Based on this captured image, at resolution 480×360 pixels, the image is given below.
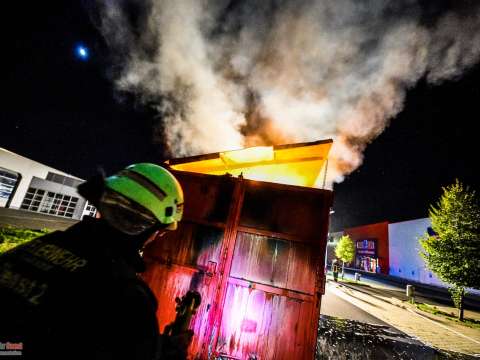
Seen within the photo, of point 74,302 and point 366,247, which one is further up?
point 366,247

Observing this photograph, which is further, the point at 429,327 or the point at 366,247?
the point at 366,247

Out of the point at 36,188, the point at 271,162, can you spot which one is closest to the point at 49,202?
the point at 36,188

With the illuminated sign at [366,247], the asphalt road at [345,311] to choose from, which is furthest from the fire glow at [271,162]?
the illuminated sign at [366,247]

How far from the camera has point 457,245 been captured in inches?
490

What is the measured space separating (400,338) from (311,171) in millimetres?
6131

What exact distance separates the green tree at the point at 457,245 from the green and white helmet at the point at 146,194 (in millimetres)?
16086

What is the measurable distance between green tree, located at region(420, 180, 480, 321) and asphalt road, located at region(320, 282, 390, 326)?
5520 mm

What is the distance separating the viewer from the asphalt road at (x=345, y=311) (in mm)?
9422

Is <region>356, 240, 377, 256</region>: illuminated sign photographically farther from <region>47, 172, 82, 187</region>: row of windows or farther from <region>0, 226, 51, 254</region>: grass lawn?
<region>47, 172, 82, 187</region>: row of windows

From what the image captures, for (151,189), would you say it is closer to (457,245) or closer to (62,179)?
(457,245)

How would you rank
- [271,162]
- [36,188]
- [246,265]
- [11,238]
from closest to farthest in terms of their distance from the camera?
[246,265] < [271,162] < [11,238] < [36,188]

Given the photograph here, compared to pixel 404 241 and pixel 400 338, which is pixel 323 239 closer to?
pixel 400 338

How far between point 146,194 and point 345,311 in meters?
11.8

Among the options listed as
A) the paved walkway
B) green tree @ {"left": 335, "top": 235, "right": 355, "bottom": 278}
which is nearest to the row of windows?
the paved walkway
